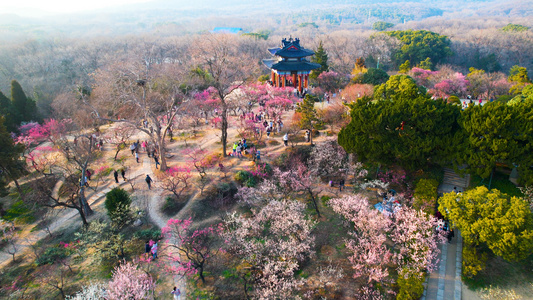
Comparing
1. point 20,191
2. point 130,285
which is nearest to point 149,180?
point 130,285

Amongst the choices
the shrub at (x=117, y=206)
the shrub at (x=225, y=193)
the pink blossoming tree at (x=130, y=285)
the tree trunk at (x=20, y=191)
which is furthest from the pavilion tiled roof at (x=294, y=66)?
the pink blossoming tree at (x=130, y=285)

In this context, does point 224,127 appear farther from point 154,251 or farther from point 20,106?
point 20,106

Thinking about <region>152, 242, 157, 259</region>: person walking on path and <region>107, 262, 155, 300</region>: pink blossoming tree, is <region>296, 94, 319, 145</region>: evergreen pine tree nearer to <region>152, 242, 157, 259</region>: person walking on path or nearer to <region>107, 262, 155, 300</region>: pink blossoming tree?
<region>152, 242, 157, 259</region>: person walking on path

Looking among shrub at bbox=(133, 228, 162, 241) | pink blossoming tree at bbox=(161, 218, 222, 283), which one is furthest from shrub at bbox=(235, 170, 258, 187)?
shrub at bbox=(133, 228, 162, 241)

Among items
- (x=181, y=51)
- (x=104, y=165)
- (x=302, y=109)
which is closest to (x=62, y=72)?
(x=181, y=51)

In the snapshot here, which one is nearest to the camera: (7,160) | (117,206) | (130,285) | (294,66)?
(130,285)
